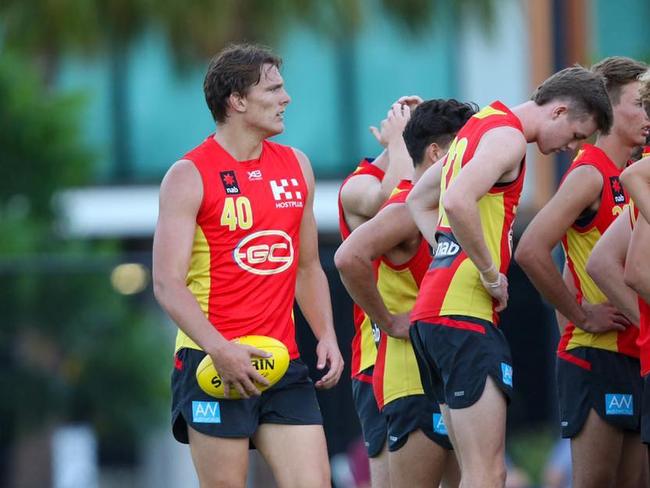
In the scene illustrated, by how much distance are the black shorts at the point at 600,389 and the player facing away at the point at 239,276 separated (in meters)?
1.12

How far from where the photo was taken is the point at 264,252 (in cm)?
638

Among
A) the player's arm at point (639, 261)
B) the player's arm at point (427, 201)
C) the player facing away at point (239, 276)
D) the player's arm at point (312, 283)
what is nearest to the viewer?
the player's arm at point (639, 261)

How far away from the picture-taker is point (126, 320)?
1537 centimetres

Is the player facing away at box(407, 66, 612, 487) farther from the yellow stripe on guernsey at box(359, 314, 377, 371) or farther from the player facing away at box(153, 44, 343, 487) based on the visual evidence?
the yellow stripe on guernsey at box(359, 314, 377, 371)

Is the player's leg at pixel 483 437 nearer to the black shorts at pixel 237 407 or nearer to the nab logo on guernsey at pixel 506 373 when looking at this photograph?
the nab logo on guernsey at pixel 506 373

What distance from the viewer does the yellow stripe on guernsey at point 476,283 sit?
6.23 meters

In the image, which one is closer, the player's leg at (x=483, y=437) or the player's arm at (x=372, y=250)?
the player's leg at (x=483, y=437)

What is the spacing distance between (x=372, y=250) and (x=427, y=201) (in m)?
0.36

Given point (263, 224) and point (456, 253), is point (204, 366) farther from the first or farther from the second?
point (456, 253)

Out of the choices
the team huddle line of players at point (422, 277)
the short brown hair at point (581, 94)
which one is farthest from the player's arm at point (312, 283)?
the short brown hair at point (581, 94)

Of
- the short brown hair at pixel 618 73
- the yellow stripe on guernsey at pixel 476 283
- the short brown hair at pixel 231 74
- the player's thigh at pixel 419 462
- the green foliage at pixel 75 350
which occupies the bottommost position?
the green foliage at pixel 75 350

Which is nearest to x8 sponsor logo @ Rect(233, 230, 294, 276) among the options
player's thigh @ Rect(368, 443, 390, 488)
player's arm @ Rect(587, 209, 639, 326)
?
player's thigh @ Rect(368, 443, 390, 488)

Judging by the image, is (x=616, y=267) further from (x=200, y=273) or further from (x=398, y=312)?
(x=200, y=273)

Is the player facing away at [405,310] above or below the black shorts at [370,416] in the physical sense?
above
